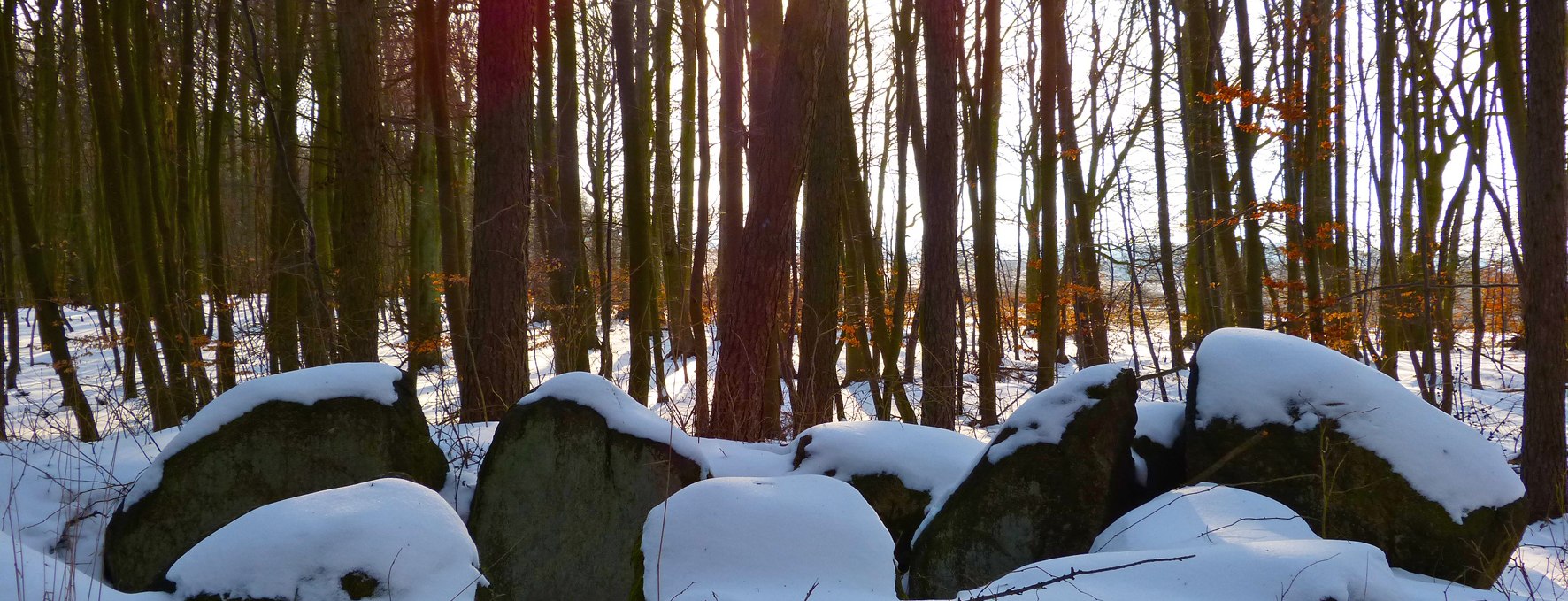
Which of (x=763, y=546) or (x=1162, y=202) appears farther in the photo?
(x=1162, y=202)

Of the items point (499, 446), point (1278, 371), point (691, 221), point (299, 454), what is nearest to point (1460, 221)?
point (1278, 371)

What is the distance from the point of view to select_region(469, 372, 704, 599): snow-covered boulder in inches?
152

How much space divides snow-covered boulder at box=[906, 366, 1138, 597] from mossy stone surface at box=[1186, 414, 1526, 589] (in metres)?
0.49

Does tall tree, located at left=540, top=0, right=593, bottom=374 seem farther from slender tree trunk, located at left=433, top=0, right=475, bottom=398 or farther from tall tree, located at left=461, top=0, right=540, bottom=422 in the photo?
tall tree, located at left=461, top=0, right=540, bottom=422

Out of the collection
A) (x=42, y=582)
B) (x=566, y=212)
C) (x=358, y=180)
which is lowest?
(x=42, y=582)

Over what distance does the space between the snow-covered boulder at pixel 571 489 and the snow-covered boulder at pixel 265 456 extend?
57 centimetres

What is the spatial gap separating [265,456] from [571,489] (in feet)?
4.99

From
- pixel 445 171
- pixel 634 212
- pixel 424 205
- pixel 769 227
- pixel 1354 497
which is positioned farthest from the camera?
pixel 424 205

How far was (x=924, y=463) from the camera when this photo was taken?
4.35 meters

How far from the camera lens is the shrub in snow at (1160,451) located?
4.13 m

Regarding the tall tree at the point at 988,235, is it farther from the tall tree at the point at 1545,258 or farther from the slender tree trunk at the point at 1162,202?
the tall tree at the point at 1545,258

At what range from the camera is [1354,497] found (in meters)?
3.63

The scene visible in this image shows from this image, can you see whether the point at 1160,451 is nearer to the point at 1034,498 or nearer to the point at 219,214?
the point at 1034,498

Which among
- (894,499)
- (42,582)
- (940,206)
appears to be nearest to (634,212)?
(940,206)
